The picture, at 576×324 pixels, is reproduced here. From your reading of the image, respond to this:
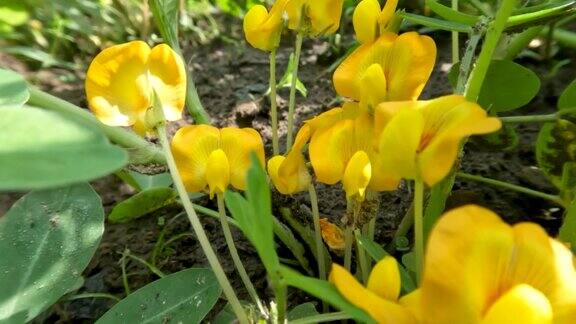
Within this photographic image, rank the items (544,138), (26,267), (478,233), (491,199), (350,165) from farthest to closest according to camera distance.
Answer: (491,199), (544,138), (26,267), (350,165), (478,233)

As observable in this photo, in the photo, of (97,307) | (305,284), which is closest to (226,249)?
(97,307)

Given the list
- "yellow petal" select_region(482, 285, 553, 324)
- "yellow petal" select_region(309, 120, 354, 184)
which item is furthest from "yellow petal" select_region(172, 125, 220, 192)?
"yellow petal" select_region(482, 285, 553, 324)

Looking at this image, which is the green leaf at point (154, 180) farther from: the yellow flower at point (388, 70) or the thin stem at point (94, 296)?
the yellow flower at point (388, 70)

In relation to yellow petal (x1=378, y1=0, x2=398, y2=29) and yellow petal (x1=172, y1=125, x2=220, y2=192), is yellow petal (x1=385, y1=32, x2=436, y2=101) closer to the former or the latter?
yellow petal (x1=378, y1=0, x2=398, y2=29)

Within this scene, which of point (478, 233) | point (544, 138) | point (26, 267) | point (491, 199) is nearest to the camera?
point (478, 233)

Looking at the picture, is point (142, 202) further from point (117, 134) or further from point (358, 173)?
point (358, 173)

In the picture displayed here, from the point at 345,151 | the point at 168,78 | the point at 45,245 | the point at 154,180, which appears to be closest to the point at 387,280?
the point at 345,151

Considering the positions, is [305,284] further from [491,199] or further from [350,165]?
[491,199]
